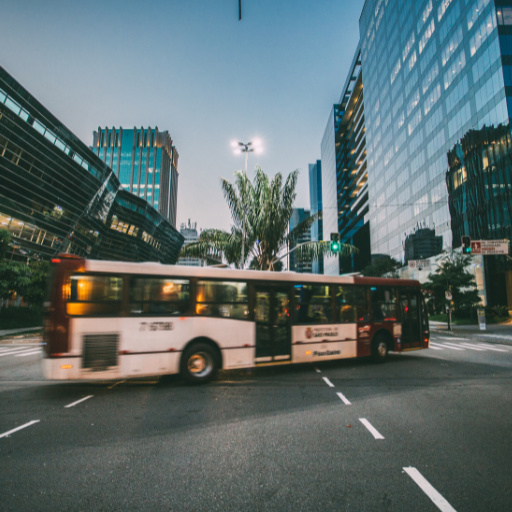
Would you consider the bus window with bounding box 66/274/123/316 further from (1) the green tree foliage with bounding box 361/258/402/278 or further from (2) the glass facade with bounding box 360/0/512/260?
(1) the green tree foliage with bounding box 361/258/402/278

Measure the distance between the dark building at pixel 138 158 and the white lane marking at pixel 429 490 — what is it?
169 metres

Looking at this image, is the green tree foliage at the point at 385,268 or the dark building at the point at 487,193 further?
the green tree foliage at the point at 385,268

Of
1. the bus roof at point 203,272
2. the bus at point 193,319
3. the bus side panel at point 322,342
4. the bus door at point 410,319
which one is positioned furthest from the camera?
the bus door at point 410,319

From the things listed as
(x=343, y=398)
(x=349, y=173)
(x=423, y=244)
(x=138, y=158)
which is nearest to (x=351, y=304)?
(x=343, y=398)

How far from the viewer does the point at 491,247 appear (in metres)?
21.6

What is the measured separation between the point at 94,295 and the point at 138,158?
573ft

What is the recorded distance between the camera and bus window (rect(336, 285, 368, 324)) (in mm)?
11430

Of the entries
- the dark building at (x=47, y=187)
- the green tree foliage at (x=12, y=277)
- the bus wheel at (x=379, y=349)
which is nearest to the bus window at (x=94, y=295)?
the bus wheel at (x=379, y=349)

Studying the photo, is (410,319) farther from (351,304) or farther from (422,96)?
(422,96)

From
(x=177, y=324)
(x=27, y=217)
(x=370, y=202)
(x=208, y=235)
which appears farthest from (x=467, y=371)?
(x=370, y=202)

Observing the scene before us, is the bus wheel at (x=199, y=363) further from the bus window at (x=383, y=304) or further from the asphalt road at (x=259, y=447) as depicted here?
the bus window at (x=383, y=304)

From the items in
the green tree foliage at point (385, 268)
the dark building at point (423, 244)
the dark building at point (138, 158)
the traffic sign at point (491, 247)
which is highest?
the dark building at point (138, 158)

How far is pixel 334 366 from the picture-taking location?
1201 cm

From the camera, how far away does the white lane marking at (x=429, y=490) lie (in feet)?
10.3
